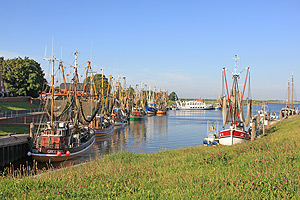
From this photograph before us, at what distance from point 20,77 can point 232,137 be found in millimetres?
65340

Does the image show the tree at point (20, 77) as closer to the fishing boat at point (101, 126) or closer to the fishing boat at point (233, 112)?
the fishing boat at point (101, 126)

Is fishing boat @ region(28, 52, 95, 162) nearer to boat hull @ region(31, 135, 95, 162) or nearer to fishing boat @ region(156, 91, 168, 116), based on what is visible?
boat hull @ region(31, 135, 95, 162)

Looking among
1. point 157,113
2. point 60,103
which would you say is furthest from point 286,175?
point 157,113

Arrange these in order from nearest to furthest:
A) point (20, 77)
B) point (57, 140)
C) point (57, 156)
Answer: point (57, 156) → point (57, 140) → point (20, 77)

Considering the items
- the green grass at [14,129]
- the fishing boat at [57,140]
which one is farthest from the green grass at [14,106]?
the fishing boat at [57,140]

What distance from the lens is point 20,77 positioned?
79.3m

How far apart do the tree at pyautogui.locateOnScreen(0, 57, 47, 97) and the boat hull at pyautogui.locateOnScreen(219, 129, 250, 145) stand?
62.0m

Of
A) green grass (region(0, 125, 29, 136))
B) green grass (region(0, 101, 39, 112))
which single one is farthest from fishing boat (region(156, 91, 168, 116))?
green grass (region(0, 125, 29, 136))

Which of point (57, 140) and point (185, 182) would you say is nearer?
point (185, 182)

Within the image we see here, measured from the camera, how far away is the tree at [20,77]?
78.9 m

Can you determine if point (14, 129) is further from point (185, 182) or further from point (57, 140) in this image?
point (185, 182)

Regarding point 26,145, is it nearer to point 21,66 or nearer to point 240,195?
point 240,195

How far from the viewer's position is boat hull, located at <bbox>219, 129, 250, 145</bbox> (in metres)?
30.4

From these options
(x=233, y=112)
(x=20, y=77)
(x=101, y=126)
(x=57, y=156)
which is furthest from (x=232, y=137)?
(x=20, y=77)
